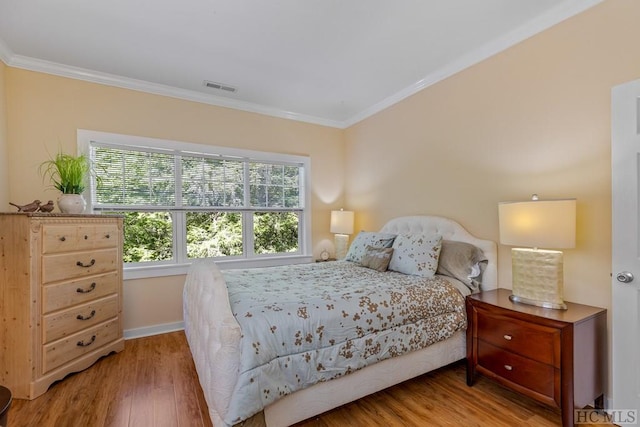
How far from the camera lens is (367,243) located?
321 centimetres

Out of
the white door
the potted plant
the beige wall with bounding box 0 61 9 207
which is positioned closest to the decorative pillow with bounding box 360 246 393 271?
the white door

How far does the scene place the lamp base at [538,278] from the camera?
6.30 ft

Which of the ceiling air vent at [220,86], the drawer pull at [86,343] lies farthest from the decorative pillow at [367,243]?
the drawer pull at [86,343]

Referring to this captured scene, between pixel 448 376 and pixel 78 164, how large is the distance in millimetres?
3548

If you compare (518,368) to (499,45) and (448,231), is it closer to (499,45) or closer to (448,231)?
(448,231)

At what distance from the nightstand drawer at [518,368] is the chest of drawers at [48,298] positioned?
309 cm

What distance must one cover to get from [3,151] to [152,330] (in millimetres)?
2129

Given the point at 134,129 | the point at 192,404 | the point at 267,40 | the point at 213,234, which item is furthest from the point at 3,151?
the point at 192,404

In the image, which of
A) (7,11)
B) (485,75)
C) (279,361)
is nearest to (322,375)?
(279,361)

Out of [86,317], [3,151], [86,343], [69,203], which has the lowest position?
[86,343]

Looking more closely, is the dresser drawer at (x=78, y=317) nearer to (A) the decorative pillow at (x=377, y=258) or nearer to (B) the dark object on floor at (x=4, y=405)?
(B) the dark object on floor at (x=4, y=405)

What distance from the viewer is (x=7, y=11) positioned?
212 centimetres

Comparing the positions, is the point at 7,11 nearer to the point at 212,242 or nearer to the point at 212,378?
the point at 212,242

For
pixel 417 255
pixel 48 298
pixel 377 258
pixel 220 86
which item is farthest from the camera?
pixel 220 86
